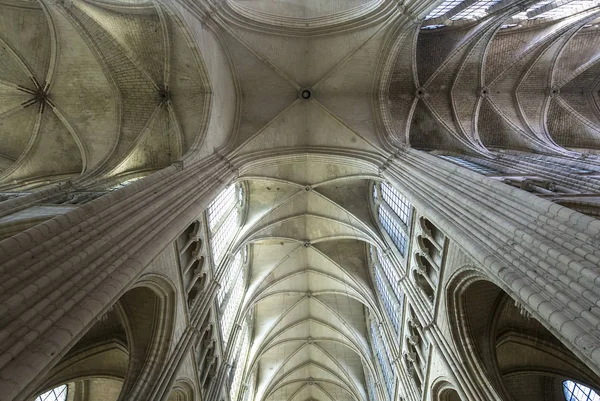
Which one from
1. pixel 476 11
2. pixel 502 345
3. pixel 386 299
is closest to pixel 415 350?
pixel 502 345

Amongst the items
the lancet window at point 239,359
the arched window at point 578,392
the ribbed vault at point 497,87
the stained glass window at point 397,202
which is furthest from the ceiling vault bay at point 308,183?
the arched window at point 578,392

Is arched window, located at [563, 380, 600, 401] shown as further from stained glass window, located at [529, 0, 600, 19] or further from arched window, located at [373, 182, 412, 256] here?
stained glass window, located at [529, 0, 600, 19]

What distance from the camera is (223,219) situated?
1617cm

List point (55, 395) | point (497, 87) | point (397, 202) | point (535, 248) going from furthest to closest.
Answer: point (497, 87), point (397, 202), point (55, 395), point (535, 248)

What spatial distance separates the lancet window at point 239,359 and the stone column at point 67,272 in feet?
41.0

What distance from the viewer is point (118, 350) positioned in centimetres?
1136

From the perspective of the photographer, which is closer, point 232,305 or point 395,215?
point 395,215

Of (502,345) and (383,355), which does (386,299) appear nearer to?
(383,355)

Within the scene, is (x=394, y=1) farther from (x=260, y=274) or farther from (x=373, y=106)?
(x=260, y=274)

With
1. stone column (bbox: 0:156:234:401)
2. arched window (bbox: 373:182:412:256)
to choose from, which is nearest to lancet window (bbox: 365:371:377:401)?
arched window (bbox: 373:182:412:256)

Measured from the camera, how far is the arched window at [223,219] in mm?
14844

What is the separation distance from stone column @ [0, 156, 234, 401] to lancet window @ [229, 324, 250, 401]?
12.5m

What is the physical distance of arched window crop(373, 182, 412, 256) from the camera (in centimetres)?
1463

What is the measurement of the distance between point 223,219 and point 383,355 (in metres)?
11.1
